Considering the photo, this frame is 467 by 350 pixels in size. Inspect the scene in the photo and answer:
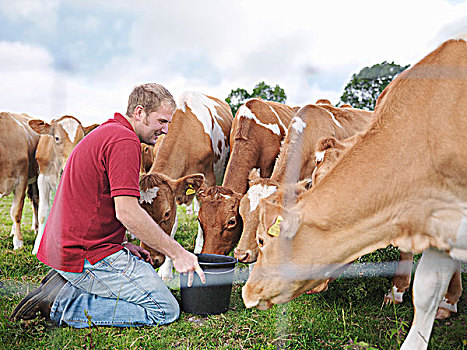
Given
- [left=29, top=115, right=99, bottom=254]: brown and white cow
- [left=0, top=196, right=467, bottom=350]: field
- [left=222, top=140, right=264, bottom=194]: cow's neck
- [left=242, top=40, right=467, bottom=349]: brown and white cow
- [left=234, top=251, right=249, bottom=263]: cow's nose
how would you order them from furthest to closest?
1. [left=29, top=115, right=99, bottom=254]: brown and white cow
2. [left=222, top=140, right=264, bottom=194]: cow's neck
3. [left=234, top=251, right=249, bottom=263]: cow's nose
4. [left=0, top=196, right=467, bottom=350]: field
5. [left=242, top=40, right=467, bottom=349]: brown and white cow

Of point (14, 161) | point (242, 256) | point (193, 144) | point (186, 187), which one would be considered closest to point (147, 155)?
point (193, 144)

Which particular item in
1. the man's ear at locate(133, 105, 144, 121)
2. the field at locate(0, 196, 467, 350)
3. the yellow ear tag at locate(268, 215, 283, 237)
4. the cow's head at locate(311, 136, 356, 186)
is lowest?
the field at locate(0, 196, 467, 350)

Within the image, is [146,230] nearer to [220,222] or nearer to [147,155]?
[220,222]

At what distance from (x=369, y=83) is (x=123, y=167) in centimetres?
233

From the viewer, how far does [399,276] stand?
351 centimetres

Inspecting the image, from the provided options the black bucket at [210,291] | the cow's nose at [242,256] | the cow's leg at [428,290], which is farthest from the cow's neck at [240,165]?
the cow's leg at [428,290]

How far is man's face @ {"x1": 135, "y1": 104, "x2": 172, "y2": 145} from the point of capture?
3.16 m

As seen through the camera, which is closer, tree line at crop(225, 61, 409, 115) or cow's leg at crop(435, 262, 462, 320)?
cow's leg at crop(435, 262, 462, 320)

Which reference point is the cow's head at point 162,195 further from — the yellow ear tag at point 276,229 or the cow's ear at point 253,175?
the yellow ear tag at point 276,229

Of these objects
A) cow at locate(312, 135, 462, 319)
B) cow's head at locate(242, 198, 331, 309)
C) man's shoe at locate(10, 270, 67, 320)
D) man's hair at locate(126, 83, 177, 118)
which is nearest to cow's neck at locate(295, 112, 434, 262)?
cow's head at locate(242, 198, 331, 309)

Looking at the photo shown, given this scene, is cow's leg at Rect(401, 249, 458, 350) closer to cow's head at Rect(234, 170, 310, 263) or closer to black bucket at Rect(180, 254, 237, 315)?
cow's head at Rect(234, 170, 310, 263)

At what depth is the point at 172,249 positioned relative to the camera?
9.26 ft

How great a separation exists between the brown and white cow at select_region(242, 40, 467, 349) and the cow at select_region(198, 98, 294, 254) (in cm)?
154

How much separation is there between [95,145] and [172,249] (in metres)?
0.96
